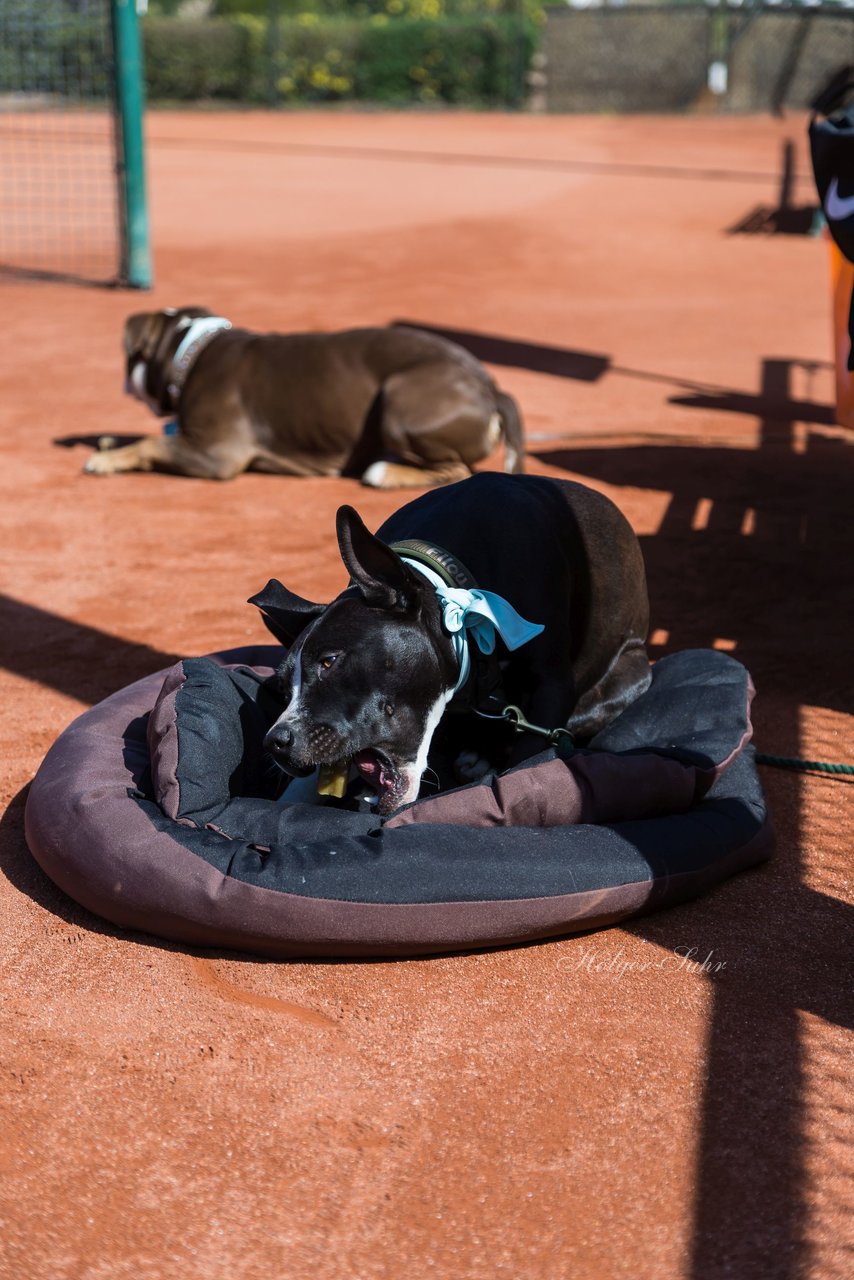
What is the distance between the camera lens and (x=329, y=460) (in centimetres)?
770

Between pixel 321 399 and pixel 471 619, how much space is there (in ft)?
13.1

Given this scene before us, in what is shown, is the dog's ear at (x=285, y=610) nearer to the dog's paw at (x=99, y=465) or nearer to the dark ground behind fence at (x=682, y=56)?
the dog's paw at (x=99, y=465)

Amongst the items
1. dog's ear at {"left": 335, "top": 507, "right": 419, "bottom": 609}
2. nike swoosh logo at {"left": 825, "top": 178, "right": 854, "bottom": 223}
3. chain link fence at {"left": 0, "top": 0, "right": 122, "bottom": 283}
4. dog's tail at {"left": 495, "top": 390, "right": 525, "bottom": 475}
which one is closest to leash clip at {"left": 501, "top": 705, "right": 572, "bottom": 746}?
dog's ear at {"left": 335, "top": 507, "right": 419, "bottom": 609}

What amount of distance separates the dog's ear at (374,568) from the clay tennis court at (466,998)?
89 centimetres

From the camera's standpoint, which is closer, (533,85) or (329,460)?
(329,460)

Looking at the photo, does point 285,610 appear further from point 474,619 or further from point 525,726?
point 525,726

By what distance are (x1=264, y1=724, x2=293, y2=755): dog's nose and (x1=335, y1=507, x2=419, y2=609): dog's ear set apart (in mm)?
375

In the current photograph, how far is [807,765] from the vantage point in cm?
450

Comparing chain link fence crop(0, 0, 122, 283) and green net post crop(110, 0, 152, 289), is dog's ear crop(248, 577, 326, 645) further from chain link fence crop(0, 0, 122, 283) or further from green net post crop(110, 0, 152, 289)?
chain link fence crop(0, 0, 122, 283)

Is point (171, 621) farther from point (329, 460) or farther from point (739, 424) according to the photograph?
point (739, 424)

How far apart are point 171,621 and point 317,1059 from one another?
2.88 metres

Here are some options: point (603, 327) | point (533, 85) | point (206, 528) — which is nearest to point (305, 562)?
point (206, 528)

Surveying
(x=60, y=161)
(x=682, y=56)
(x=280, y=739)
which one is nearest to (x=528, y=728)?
(x=280, y=739)

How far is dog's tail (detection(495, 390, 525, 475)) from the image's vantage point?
7.26 meters
